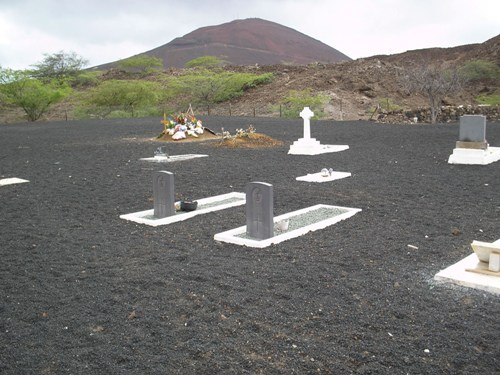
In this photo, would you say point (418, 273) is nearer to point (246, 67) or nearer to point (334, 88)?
point (334, 88)

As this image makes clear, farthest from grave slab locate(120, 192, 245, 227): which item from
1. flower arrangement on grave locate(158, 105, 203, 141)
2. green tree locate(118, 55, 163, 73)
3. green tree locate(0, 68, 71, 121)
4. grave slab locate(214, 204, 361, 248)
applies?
green tree locate(118, 55, 163, 73)

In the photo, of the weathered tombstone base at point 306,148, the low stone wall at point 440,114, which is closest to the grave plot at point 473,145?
the weathered tombstone base at point 306,148

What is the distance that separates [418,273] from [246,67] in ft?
187

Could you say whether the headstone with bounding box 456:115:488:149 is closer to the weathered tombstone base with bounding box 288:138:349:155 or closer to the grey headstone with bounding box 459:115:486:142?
the grey headstone with bounding box 459:115:486:142

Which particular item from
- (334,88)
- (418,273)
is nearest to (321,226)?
(418,273)

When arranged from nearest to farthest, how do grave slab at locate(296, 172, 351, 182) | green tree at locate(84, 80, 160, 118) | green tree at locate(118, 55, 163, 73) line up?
grave slab at locate(296, 172, 351, 182), green tree at locate(84, 80, 160, 118), green tree at locate(118, 55, 163, 73)

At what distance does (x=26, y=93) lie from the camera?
3809 cm

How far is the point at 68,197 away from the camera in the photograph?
923cm

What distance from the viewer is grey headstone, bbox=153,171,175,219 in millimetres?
7517

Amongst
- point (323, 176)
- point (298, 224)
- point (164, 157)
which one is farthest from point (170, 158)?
point (298, 224)

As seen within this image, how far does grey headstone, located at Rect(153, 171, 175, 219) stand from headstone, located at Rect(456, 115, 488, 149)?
761cm

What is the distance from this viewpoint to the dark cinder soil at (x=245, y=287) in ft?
11.6

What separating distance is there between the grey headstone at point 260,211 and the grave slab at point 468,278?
6.59ft

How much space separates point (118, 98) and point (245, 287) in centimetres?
4067
